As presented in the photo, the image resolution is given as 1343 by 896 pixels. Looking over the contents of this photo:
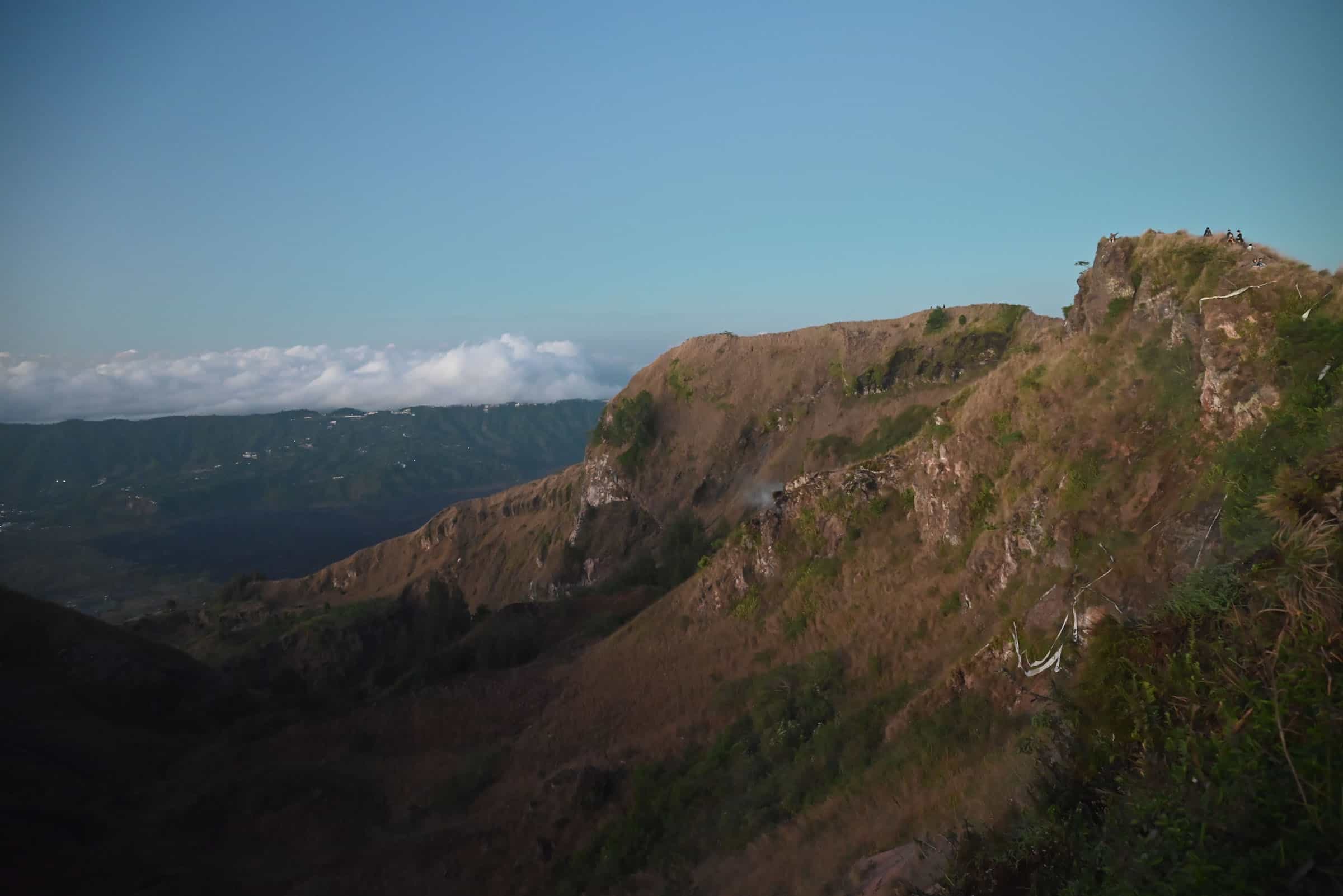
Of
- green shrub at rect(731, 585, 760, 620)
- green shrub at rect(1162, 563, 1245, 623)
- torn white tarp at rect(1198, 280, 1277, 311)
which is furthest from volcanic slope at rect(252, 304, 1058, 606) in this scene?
green shrub at rect(1162, 563, 1245, 623)

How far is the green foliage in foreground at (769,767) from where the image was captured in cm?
1084

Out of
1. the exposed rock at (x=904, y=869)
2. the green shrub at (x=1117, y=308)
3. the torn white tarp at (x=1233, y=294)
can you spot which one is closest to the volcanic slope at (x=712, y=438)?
the green shrub at (x=1117, y=308)

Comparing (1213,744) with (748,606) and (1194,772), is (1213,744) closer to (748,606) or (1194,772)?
(1194,772)

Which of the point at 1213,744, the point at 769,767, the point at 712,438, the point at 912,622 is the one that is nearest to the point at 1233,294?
the point at 912,622

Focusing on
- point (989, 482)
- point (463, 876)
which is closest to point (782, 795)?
point (463, 876)

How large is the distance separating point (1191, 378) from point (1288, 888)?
39.7 feet

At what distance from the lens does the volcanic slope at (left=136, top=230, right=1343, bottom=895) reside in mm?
9266

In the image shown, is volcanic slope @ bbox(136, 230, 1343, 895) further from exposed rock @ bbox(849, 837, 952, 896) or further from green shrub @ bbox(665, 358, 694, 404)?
green shrub @ bbox(665, 358, 694, 404)

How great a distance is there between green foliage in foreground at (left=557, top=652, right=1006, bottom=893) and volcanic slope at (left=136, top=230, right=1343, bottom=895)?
0.06m

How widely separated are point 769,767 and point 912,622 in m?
4.12

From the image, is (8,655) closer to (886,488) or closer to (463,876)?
(463,876)

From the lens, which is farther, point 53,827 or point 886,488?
point 886,488

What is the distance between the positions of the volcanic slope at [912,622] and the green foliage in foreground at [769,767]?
0.18 ft

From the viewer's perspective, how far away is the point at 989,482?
16109 mm
